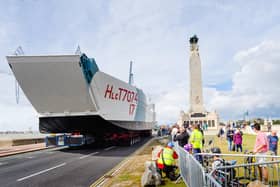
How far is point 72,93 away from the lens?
46.9ft

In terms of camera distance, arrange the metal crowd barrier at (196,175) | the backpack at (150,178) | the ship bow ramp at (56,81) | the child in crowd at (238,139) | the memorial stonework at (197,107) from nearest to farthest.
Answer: the metal crowd barrier at (196,175)
the backpack at (150,178)
the ship bow ramp at (56,81)
the child in crowd at (238,139)
the memorial stonework at (197,107)

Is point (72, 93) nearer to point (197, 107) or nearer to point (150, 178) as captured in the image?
point (150, 178)

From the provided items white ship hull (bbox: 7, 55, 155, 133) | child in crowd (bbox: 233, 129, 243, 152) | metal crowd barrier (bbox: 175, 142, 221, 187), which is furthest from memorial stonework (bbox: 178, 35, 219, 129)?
metal crowd barrier (bbox: 175, 142, 221, 187)

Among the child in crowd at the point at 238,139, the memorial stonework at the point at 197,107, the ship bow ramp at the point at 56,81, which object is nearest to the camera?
the ship bow ramp at the point at 56,81

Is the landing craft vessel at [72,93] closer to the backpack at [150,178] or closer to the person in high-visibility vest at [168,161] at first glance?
the person in high-visibility vest at [168,161]

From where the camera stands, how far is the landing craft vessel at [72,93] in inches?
508

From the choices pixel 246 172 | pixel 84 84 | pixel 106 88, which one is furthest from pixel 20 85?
pixel 246 172

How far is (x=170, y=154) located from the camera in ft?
24.3

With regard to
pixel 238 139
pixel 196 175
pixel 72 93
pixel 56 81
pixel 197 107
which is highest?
pixel 56 81

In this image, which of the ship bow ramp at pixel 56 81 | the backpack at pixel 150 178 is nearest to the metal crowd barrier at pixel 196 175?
the backpack at pixel 150 178

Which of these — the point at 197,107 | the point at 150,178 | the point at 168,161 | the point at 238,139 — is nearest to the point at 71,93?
the point at 168,161

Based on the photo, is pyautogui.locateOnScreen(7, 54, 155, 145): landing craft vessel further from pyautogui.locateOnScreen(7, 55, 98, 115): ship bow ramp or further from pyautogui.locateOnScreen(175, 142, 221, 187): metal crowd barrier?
pyautogui.locateOnScreen(175, 142, 221, 187): metal crowd barrier

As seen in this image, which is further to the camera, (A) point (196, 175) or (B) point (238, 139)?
(B) point (238, 139)

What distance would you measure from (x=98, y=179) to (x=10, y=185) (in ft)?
8.71
